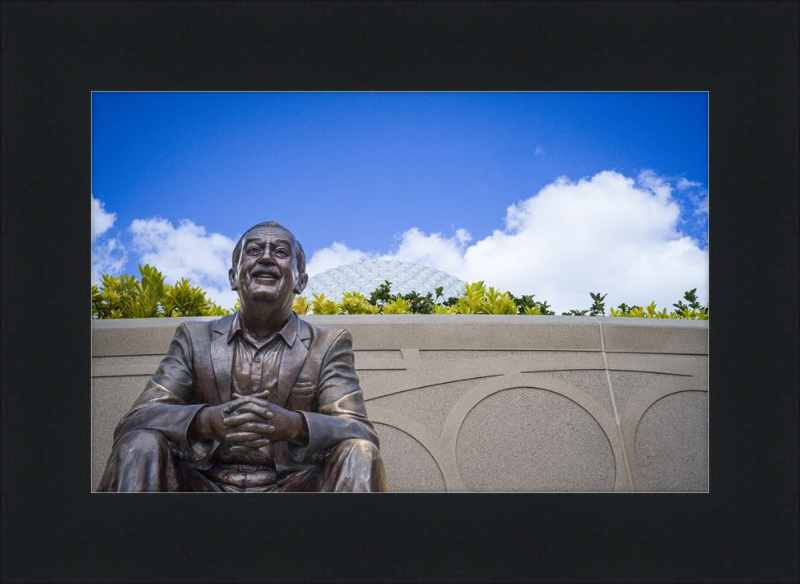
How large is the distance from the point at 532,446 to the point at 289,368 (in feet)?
10.1

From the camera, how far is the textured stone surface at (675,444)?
616cm

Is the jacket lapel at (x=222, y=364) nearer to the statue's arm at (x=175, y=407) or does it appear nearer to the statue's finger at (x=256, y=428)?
the statue's arm at (x=175, y=407)

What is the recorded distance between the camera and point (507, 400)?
20.2ft

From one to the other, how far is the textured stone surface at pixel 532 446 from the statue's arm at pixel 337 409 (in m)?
2.65

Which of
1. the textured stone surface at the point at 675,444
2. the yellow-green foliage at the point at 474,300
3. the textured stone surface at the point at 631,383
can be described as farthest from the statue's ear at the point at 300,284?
the textured stone surface at the point at 675,444

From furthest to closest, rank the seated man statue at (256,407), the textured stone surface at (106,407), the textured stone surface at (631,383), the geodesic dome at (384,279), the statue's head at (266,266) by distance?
the geodesic dome at (384,279) → the textured stone surface at (631,383) → the textured stone surface at (106,407) → the statue's head at (266,266) → the seated man statue at (256,407)

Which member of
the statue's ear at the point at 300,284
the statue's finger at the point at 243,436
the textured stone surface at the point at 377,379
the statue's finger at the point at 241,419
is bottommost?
the textured stone surface at the point at 377,379

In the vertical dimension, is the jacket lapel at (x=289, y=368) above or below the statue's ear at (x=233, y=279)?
below

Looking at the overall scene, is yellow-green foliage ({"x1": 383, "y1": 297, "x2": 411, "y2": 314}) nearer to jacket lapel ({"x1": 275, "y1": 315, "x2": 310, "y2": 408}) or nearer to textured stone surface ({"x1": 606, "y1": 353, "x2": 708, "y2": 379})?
textured stone surface ({"x1": 606, "y1": 353, "x2": 708, "y2": 379})

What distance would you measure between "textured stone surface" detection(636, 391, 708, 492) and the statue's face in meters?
3.81

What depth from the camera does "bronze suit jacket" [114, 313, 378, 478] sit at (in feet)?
11.1

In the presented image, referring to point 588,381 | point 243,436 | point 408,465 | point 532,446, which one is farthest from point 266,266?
point 588,381

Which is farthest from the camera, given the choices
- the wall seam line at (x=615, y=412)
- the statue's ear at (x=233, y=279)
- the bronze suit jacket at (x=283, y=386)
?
the wall seam line at (x=615, y=412)

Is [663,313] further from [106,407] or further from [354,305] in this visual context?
[106,407]
